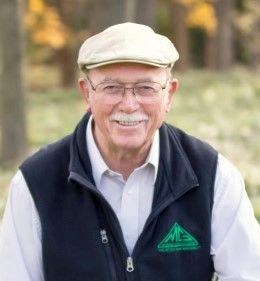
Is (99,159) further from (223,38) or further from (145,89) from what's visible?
(223,38)

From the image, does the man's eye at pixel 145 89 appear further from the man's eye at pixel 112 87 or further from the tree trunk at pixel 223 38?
the tree trunk at pixel 223 38

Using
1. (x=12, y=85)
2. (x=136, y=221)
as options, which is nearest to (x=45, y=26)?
(x=12, y=85)

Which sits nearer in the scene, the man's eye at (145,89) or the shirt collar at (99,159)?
the man's eye at (145,89)

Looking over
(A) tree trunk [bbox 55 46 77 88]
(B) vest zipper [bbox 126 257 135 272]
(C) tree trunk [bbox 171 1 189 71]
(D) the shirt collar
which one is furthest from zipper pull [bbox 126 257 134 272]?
(C) tree trunk [bbox 171 1 189 71]

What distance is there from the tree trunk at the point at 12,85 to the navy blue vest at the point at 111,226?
6.41 metres

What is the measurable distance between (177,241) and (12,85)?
22.5ft

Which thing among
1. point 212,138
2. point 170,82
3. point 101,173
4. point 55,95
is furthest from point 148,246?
point 55,95

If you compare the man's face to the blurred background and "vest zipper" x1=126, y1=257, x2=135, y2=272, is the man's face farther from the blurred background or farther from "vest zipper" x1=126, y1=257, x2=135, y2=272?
the blurred background

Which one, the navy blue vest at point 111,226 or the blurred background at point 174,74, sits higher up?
the blurred background at point 174,74

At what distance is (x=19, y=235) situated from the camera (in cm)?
308

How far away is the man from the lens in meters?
3.02

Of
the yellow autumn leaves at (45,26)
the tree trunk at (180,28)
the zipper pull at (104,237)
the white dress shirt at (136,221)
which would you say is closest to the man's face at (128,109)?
the white dress shirt at (136,221)

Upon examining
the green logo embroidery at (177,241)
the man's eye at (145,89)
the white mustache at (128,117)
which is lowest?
the green logo embroidery at (177,241)

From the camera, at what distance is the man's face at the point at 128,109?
297 centimetres
